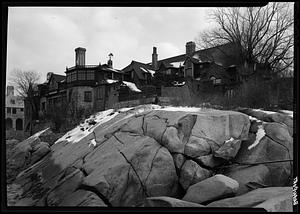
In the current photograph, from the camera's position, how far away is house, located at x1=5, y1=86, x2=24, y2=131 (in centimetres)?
237

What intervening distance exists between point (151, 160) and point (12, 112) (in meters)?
1.64

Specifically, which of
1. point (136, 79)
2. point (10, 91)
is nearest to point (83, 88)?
point (136, 79)

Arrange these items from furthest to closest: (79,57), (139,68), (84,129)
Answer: (84,129)
(139,68)
(79,57)

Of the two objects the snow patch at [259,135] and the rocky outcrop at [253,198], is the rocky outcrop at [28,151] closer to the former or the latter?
the rocky outcrop at [253,198]

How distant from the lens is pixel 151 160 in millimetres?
2996

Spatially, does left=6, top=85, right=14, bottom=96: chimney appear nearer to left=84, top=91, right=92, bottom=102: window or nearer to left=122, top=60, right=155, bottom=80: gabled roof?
left=84, top=91, right=92, bottom=102: window

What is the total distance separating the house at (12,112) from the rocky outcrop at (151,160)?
494mm

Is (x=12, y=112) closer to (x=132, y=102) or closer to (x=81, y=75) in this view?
(x=81, y=75)

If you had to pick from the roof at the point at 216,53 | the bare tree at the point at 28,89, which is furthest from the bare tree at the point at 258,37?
the bare tree at the point at 28,89

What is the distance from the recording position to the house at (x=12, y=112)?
237 centimetres

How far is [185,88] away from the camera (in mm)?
3383
